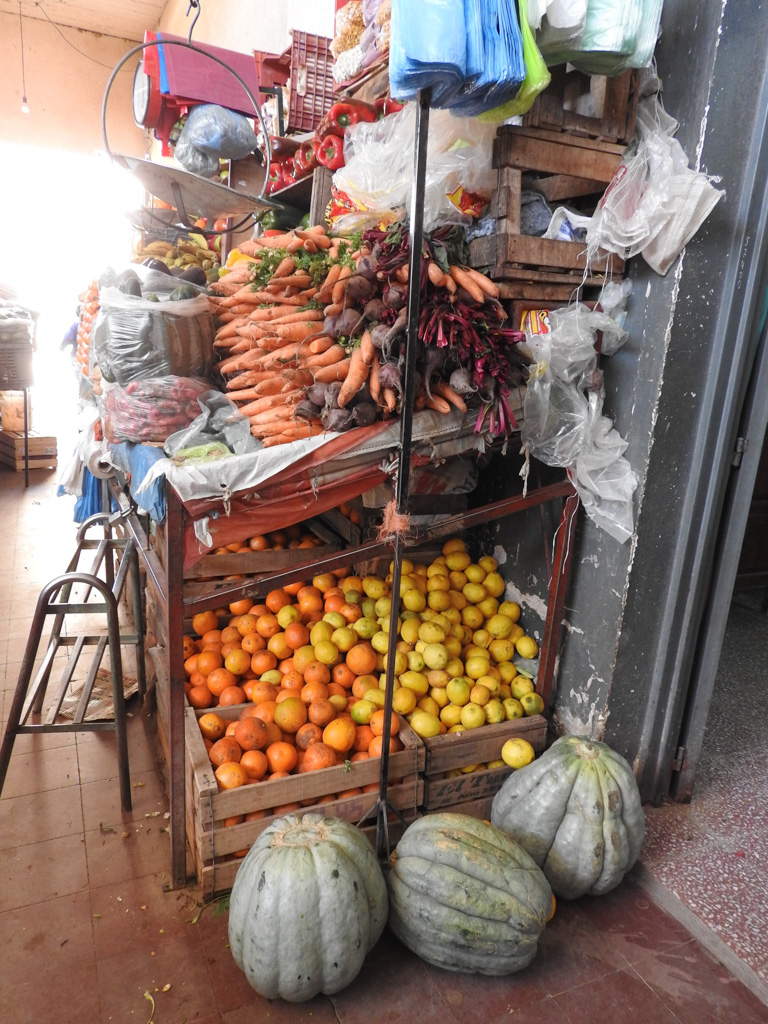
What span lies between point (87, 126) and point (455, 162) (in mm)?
11480

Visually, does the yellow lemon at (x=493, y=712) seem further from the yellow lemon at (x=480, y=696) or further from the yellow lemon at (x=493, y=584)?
the yellow lemon at (x=493, y=584)

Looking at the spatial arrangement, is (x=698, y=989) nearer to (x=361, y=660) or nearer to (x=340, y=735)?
(x=340, y=735)

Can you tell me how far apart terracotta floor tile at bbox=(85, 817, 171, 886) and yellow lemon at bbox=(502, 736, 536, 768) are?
1261 mm

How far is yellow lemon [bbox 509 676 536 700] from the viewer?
2.61 m

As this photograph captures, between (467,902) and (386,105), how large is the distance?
293 cm

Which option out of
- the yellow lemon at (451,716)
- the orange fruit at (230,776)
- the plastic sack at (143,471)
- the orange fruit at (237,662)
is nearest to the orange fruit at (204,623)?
the orange fruit at (237,662)

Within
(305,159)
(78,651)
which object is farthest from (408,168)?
(78,651)

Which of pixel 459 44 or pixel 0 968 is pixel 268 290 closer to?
pixel 459 44

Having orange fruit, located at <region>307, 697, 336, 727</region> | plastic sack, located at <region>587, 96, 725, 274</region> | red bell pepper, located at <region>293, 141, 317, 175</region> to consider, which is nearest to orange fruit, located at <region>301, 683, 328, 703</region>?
orange fruit, located at <region>307, 697, 336, 727</region>

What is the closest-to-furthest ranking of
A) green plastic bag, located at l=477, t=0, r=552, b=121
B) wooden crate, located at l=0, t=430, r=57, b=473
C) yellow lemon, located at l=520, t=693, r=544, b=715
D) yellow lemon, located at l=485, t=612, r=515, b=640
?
green plastic bag, located at l=477, t=0, r=552, b=121
yellow lemon, located at l=520, t=693, r=544, b=715
yellow lemon, located at l=485, t=612, r=515, b=640
wooden crate, located at l=0, t=430, r=57, b=473

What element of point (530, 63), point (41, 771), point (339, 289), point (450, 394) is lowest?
point (41, 771)

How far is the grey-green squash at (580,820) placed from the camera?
2.05 metres

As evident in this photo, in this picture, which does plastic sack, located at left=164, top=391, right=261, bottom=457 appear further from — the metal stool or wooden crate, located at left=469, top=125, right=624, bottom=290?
wooden crate, located at left=469, top=125, right=624, bottom=290

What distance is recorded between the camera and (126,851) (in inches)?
92.7
